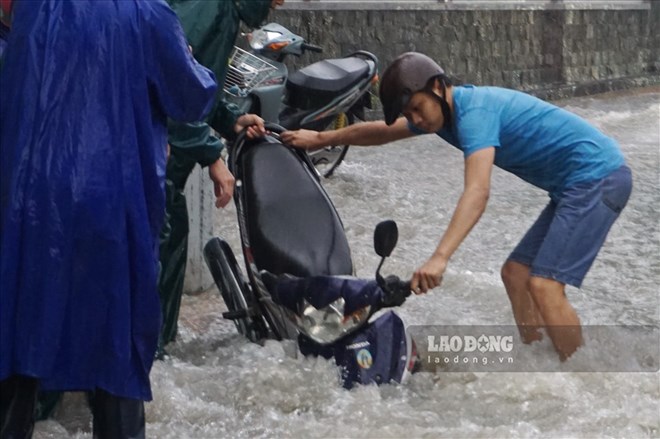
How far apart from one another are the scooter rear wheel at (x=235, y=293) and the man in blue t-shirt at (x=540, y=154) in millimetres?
738

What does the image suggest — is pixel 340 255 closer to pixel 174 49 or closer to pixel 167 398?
pixel 167 398

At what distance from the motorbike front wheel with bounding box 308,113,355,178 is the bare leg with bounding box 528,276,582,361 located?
16.8ft

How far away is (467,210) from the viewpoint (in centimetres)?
464

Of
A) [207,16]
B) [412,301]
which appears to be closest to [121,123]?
[207,16]

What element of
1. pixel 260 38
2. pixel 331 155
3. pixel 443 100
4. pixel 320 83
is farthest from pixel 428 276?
pixel 331 155

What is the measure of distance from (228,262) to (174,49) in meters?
2.03

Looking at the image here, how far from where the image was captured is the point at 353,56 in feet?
35.2

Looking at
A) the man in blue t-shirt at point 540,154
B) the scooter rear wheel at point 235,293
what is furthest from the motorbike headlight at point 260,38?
the man in blue t-shirt at point 540,154

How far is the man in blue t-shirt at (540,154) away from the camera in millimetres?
4820

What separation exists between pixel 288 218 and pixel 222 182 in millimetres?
351

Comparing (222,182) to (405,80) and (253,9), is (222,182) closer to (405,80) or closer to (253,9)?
(253,9)

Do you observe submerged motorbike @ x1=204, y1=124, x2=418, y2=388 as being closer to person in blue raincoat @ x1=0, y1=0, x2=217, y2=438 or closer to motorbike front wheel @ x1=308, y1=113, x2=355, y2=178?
person in blue raincoat @ x1=0, y1=0, x2=217, y2=438

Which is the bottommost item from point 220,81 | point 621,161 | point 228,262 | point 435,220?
point 435,220

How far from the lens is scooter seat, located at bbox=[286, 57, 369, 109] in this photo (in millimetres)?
9930
